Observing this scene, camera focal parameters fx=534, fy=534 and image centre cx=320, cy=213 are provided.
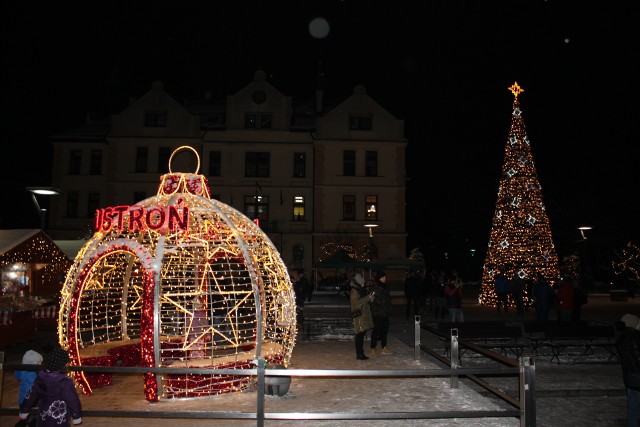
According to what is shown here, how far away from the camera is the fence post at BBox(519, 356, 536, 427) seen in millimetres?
5652

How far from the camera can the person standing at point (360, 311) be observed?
38.0ft

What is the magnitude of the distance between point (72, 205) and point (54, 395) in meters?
37.2

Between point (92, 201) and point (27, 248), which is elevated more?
point (92, 201)

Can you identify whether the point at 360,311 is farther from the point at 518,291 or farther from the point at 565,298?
the point at 518,291

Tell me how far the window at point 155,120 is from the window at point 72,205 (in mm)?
7429

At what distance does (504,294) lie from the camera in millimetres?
22250

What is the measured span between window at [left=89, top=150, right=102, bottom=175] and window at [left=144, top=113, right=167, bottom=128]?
4.30 metres

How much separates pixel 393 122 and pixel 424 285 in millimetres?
18482

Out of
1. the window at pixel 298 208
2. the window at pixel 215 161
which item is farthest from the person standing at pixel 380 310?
the window at pixel 215 161

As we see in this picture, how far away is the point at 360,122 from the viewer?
39.3 meters

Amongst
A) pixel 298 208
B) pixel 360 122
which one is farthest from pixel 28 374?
pixel 360 122

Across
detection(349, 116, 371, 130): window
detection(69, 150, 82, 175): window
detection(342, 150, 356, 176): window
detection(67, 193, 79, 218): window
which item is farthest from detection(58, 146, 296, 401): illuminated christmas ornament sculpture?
detection(69, 150, 82, 175): window

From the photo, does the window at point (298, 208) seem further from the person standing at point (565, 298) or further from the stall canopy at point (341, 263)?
Result: the person standing at point (565, 298)

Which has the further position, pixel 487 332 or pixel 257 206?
pixel 257 206
